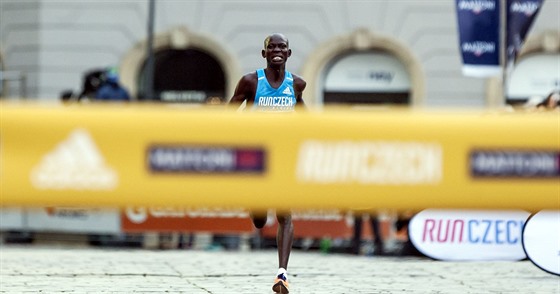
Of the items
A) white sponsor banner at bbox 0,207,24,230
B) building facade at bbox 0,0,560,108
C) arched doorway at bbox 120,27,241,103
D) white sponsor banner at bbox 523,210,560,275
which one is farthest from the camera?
arched doorway at bbox 120,27,241,103

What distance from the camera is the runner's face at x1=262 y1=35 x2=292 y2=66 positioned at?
31.9ft

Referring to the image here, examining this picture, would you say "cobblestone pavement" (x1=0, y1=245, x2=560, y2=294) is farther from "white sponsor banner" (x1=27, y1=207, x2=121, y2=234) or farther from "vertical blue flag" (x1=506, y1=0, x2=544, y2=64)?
"white sponsor banner" (x1=27, y1=207, x2=121, y2=234)

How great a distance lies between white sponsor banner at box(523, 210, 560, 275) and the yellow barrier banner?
5.97m

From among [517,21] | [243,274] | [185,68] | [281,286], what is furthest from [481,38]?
[185,68]

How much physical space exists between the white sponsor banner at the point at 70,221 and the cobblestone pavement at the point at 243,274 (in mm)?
3320

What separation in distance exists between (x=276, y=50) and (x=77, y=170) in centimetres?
515

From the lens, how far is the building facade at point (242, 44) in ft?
87.0

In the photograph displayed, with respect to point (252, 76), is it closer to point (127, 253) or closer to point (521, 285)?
point (521, 285)

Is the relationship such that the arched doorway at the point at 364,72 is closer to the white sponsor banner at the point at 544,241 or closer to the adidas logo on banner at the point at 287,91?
the white sponsor banner at the point at 544,241

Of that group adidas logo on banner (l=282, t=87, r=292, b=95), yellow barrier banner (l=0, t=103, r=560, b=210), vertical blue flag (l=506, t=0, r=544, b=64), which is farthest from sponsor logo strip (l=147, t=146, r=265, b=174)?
vertical blue flag (l=506, t=0, r=544, b=64)

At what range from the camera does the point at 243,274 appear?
11711 millimetres

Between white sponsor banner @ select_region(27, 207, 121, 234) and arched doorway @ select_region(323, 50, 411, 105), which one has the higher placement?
arched doorway @ select_region(323, 50, 411, 105)

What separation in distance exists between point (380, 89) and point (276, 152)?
2293 centimetres

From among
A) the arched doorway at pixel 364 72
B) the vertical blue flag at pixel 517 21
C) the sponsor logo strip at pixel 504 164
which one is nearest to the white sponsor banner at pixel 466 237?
the vertical blue flag at pixel 517 21
